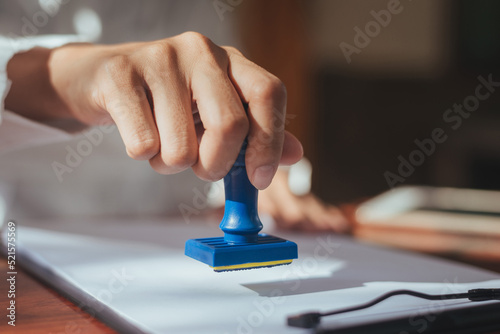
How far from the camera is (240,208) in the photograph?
0.45 m

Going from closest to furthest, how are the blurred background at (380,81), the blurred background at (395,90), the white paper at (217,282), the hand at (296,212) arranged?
the white paper at (217,282) < the hand at (296,212) < the blurred background at (380,81) < the blurred background at (395,90)

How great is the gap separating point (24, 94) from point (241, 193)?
1.31 feet

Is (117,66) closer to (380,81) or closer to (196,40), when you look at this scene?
(196,40)

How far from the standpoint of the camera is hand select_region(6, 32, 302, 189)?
43 centimetres

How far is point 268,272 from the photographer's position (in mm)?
515

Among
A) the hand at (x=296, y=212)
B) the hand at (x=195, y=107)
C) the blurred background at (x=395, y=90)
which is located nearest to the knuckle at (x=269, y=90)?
the hand at (x=195, y=107)

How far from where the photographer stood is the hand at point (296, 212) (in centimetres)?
89

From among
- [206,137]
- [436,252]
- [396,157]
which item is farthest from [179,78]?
[396,157]

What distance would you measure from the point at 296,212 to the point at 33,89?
48 centimetres

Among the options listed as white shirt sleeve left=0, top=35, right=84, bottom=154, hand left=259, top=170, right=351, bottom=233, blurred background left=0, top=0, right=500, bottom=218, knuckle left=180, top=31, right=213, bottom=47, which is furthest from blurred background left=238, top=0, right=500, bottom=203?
knuckle left=180, top=31, right=213, bottom=47

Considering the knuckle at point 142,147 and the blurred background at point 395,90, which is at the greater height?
the blurred background at point 395,90

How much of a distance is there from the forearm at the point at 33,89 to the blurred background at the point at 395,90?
199cm

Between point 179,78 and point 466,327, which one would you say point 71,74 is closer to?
point 179,78

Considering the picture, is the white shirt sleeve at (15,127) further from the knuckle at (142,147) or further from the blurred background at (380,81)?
the blurred background at (380,81)
